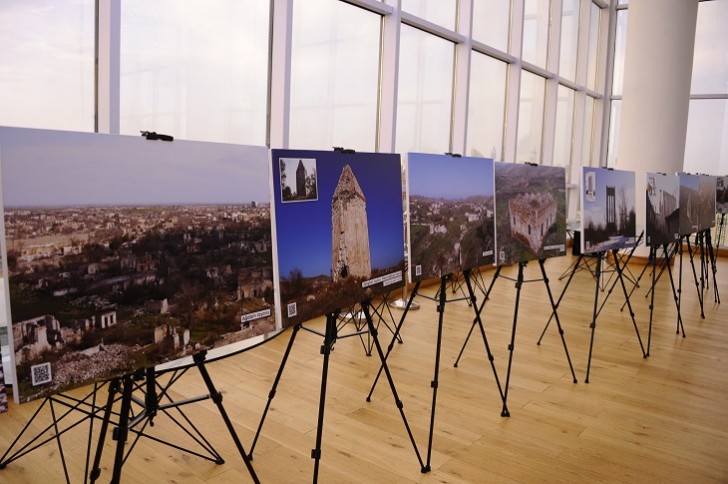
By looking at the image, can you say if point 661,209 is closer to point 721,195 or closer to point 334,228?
point 721,195

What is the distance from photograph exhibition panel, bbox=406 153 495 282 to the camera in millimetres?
2598

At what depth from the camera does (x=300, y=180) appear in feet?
6.62

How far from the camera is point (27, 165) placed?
1381mm

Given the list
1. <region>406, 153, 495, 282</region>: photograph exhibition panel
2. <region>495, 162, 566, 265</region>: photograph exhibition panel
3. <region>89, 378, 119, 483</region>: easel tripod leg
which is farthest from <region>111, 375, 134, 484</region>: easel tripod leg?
<region>495, 162, 566, 265</region>: photograph exhibition panel

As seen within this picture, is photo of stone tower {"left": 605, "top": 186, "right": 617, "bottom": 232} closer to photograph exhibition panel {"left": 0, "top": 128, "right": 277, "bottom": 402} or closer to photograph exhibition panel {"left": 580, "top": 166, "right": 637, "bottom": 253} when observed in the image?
photograph exhibition panel {"left": 580, "top": 166, "right": 637, "bottom": 253}

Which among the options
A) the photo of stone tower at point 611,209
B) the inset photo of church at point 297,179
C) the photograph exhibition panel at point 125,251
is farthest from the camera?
the photo of stone tower at point 611,209

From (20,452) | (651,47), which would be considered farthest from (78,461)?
(651,47)

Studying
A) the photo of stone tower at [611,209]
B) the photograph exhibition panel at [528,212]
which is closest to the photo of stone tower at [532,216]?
the photograph exhibition panel at [528,212]

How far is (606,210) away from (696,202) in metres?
2.06

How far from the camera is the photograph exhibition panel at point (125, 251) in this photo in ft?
4.54

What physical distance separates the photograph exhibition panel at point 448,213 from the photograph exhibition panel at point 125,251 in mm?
807

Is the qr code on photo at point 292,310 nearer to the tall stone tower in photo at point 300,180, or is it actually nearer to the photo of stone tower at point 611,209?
the tall stone tower in photo at point 300,180

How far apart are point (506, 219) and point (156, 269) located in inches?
80.6

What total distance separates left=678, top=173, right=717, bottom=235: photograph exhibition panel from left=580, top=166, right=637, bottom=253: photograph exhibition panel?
3.68 feet
